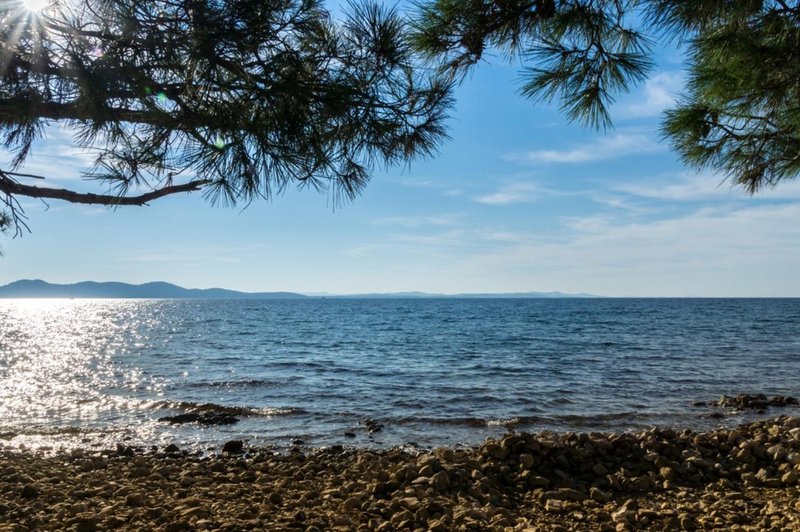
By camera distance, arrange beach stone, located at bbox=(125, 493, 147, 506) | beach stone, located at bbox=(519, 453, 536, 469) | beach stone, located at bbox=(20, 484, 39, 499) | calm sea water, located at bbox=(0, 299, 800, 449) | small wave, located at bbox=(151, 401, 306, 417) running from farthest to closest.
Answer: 1. small wave, located at bbox=(151, 401, 306, 417)
2. calm sea water, located at bbox=(0, 299, 800, 449)
3. beach stone, located at bbox=(519, 453, 536, 469)
4. beach stone, located at bbox=(20, 484, 39, 499)
5. beach stone, located at bbox=(125, 493, 147, 506)

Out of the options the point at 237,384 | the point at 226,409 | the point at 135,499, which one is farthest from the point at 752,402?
the point at 237,384

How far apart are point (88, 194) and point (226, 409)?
9.46 m

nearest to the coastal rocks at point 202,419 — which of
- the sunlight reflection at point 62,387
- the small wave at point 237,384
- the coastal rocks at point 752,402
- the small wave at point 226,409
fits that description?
the small wave at point 226,409

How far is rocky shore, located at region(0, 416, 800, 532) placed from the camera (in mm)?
4629

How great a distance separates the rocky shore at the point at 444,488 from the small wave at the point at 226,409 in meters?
3.70

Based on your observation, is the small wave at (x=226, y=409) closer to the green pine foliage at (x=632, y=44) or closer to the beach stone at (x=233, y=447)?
the beach stone at (x=233, y=447)

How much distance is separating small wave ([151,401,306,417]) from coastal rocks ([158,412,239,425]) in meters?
0.41

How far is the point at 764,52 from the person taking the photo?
3781 millimetres

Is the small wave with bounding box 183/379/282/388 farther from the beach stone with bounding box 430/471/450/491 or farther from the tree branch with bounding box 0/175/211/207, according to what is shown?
the tree branch with bounding box 0/175/211/207

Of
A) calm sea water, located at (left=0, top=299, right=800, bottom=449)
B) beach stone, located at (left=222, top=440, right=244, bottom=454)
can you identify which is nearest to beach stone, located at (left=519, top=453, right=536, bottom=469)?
calm sea water, located at (left=0, top=299, right=800, bottom=449)

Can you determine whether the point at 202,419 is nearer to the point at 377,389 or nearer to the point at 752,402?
the point at 377,389

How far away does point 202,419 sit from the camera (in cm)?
1133

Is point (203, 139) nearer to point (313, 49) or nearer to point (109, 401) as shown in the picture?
point (313, 49)

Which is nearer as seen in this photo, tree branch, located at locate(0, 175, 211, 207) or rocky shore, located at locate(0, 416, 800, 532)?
tree branch, located at locate(0, 175, 211, 207)
